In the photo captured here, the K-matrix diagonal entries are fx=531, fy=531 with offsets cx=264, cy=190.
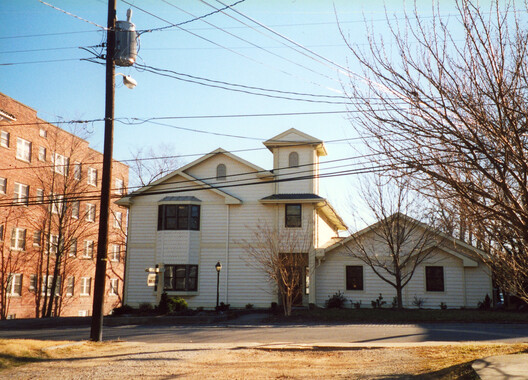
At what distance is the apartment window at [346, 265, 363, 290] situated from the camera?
30391 mm

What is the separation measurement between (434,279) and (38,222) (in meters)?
26.9

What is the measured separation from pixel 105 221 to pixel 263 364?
6.72m

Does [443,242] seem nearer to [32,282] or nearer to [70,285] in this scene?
[32,282]

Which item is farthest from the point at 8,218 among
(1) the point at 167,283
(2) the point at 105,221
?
(2) the point at 105,221

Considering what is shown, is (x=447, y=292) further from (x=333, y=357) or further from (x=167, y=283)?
(x=333, y=357)

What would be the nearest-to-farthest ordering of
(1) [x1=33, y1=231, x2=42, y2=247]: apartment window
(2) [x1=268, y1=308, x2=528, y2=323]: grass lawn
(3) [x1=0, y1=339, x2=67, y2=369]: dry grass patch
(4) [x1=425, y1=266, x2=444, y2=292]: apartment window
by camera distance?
(3) [x1=0, y1=339, x2=67, y2=369]: dry grass patch < (2) [x1=268, y1=308, x2=528, y2=323]: grass lawn < (4) [x1=425, y1=266, x2=444, y2=292]: apartment window < (1) [x1=33, y1=231, x2=42, y2=247]: apartment window

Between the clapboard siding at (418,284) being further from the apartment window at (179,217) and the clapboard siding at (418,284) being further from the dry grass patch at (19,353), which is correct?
the dry grass patch at (19,353)

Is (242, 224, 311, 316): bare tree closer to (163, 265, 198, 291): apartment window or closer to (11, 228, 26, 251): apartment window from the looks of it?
(163, 265, 198, 291): apartment window

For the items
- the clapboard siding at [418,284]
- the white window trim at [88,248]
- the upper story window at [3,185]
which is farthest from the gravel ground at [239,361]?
the white window trim at [88,248]

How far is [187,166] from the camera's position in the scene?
1245 inches

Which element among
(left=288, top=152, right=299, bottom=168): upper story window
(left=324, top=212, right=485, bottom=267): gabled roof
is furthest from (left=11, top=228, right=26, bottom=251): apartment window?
(left=324, top=212, right=485, bottom=267): gabled roof

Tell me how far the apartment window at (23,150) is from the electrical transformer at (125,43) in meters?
24.8

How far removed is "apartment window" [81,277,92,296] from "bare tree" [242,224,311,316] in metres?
18.8

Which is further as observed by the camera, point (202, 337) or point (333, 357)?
point (202, 337)
